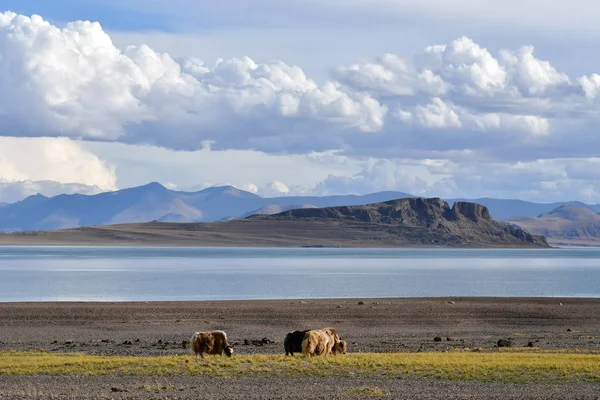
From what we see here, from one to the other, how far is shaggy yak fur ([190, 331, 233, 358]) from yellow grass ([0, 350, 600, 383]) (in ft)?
1.60

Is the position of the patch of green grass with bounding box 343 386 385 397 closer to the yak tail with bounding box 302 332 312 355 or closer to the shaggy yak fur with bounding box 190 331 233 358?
the yak tail with bounding box 302 332 312 355

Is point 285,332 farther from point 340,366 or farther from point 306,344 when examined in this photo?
point 340,366

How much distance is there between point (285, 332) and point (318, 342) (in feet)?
53.1

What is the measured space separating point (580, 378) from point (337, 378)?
22.8ft

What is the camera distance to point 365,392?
23188 mm

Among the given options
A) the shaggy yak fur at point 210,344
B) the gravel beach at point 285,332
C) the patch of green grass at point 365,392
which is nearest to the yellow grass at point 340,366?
the shaggy yak fur at point 210,344

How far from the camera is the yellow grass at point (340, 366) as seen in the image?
26.7 metres

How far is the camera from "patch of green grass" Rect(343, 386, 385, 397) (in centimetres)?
2283

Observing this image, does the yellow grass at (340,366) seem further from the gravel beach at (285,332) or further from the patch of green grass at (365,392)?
the patch of green grass at (365,392)

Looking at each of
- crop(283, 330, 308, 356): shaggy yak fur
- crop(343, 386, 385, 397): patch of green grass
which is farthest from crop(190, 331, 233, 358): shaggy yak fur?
crop(343, 386, 385, 397): patch of green grass

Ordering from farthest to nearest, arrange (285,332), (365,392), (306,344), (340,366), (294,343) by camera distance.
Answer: (285,332), (294,343), (306,344), (340,366), (365,392)

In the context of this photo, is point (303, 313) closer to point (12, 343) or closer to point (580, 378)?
point (12, 343)

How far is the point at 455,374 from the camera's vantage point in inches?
1046

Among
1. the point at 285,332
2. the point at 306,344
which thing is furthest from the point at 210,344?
the point at 285,332
